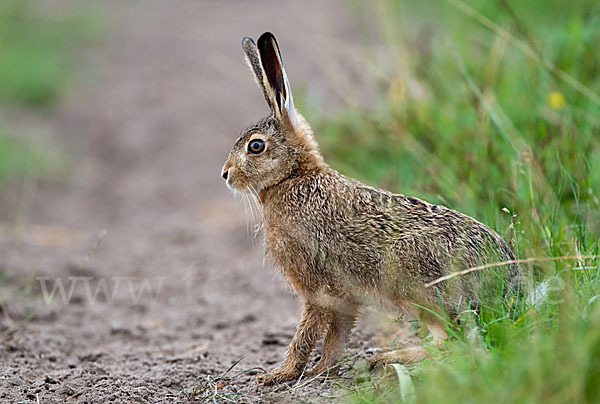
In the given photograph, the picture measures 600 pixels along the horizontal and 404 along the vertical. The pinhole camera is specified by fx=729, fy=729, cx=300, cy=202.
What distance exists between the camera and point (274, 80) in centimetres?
357

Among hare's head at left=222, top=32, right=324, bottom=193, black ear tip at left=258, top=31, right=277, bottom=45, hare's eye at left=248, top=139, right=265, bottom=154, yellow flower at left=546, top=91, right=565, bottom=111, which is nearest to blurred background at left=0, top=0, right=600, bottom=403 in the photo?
yellow flower at left=546, top=91, right=565, bottom=111

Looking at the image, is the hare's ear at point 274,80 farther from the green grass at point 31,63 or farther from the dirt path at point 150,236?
the green grass at point 31,63

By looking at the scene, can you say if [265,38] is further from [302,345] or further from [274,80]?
[302,345]

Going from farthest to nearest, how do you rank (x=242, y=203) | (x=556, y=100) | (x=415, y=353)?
1. (x=556, y=100)
2. (x=242, y=203)
3. (x=415, y=353)

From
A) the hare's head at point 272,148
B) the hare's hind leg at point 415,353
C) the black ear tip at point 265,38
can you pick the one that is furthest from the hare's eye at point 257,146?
the hare's hind leg at point 415,353

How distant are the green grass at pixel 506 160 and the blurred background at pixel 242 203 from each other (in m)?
0.02

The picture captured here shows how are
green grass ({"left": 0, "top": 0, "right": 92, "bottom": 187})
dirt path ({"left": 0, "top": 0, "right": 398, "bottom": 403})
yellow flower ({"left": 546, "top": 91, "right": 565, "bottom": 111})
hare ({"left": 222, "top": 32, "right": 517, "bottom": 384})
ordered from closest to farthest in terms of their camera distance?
1. hare ({"left": 222, "top": 32, "right": 517, "bottom": 384})
2. dirt path ({"left": 0, "top": 0, "right": 398, "bottom": 403})
3. yellow flower ({"left": 546, "top": 91, "right": 565, "bottom": 111})
4. green grass ({"left": 0, "top": 0, "right": 92, "bottom": 187})

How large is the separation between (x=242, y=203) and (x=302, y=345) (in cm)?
95

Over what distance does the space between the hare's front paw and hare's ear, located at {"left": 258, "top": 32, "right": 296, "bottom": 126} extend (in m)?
1.22

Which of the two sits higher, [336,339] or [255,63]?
[255,63]

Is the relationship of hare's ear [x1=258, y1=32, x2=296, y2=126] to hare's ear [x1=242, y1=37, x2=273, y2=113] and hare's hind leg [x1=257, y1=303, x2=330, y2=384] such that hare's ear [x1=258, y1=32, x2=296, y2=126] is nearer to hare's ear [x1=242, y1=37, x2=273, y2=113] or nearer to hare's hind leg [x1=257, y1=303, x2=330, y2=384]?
hare's ear [x1=242, y1=37, x2=273, y2=113]

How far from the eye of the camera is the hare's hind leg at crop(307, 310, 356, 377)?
132 inches

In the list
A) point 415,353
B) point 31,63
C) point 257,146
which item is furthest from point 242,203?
point 31,63

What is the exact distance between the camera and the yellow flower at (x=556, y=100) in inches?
190
